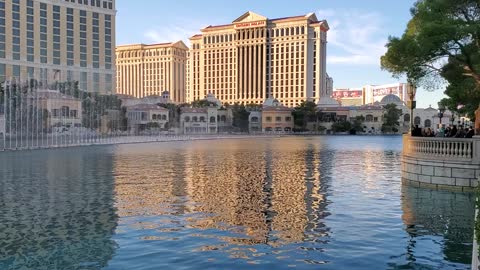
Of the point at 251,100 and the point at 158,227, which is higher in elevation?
the point at 251,100

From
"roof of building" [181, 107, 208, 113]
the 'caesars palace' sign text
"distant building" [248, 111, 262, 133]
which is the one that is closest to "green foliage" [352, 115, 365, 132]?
"distant building" [248, 111, 262, 133]

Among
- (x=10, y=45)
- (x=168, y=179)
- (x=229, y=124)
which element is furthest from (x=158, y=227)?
(x=229, y=124)

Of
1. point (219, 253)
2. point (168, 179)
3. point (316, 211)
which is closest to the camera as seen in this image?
point (219, 253)

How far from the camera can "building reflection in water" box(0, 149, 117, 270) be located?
11133 millimetres

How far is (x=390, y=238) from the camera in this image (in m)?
12.9

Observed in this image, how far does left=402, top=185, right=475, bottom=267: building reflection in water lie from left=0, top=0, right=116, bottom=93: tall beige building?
115 metres

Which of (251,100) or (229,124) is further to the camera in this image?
(251,100)

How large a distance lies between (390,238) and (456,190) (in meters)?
9.06

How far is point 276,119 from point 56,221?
140 meters

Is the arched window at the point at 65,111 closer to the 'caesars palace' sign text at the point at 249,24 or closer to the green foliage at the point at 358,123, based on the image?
the green foliage at the point at 358,123

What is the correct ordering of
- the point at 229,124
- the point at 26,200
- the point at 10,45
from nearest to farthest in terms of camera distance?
1. the point at 26,200
2. the point at 10,45
3. the point at 229,124

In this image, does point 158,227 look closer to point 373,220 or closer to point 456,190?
point 373,220

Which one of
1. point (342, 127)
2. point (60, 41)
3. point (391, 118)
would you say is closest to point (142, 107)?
point (60, 41)

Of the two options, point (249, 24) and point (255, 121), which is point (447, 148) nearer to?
point (255, 121)
